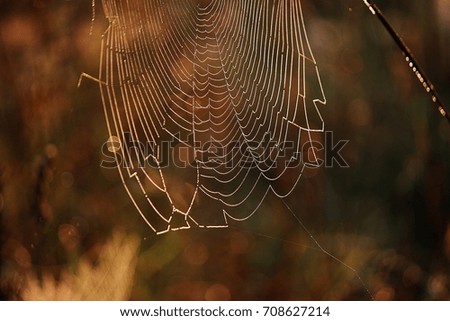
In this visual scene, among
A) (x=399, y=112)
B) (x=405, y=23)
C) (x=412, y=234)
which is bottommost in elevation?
(x=412, y=234)

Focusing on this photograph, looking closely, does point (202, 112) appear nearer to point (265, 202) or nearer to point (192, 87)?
point (192, 87)

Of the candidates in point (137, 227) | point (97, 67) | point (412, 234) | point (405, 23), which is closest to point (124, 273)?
point (137, 227)

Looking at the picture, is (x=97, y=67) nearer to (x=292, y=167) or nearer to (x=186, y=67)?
(x=186, y=67)

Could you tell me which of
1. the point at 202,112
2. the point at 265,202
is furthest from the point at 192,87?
the point at 265,202

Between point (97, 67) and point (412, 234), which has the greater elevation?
point (97, 67)
